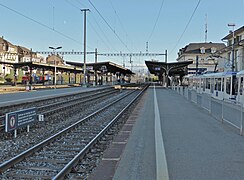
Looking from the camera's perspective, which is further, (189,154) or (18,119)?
(18,119)

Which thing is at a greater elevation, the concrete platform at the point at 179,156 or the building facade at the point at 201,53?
the building facade at the point at 201,53

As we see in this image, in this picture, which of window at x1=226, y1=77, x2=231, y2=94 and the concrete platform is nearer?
the concrete platform

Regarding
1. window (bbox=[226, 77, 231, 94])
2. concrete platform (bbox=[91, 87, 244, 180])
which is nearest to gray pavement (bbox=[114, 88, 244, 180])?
concrete platform (bbox=[91, 87, 244, 180])

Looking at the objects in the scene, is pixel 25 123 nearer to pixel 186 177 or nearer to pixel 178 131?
pixel 178 131

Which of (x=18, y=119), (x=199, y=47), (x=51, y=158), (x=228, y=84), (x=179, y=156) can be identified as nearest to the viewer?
(x=179, y=156)

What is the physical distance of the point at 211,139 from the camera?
30.4ft

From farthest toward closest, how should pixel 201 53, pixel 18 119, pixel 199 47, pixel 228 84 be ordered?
pixel 199 47, pixel 201 53, pixel 228 84, pixel 18 119

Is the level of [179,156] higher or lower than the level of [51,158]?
higher

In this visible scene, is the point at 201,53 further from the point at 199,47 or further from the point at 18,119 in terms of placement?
the point at 18,119

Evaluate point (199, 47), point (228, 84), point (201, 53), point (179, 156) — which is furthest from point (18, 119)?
point (199, 47)

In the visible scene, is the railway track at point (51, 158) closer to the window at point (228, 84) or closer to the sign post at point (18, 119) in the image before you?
the sign post at point (18, 119)

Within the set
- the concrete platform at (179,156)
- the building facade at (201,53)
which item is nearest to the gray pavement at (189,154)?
the concrete platform at (179,156)

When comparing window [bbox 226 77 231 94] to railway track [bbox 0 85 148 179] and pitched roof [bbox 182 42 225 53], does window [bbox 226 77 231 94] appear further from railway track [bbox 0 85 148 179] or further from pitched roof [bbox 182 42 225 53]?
pitched roof [bbox 182 42 225 53]

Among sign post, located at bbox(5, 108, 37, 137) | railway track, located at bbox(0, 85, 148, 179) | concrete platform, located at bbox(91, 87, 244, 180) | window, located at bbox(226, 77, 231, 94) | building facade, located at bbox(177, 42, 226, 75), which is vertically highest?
building facade, located at bbox(177, 42, 226, 75)
